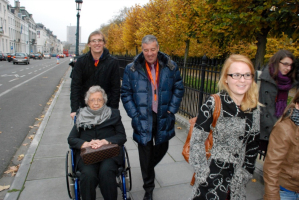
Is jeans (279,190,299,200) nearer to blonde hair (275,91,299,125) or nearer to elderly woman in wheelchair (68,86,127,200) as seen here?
blonde hair (275,91,299,125)

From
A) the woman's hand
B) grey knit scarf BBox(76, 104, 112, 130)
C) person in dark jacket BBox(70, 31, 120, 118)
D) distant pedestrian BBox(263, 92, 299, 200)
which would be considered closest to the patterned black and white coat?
distant pedestrian BBox(263, 92, 299, 200)

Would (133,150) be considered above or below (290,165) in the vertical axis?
below

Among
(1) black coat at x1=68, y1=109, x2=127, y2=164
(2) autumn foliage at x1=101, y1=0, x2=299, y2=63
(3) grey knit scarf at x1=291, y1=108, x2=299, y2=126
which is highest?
(2) autumn foliage at x1=101, y1=0, x2=299, y2=63

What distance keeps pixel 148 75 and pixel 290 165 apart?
1.69 meters

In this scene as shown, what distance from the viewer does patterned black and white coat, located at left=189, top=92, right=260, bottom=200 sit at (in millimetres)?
1724

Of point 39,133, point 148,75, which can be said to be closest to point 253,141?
point 148,75

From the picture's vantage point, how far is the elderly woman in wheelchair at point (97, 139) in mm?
2525

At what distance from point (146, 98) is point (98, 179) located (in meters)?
1.05

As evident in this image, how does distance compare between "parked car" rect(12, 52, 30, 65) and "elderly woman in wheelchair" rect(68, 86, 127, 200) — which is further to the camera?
"parked car" rect(12, 52, 30, 65)

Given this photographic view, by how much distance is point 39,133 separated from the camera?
5488 mm

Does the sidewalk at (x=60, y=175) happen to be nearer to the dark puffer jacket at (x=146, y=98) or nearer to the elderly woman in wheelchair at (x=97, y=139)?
the elderly woman in wheelchair at (x=97, y=139)

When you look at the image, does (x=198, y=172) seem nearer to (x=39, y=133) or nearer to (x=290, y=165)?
(x=290, y=165)

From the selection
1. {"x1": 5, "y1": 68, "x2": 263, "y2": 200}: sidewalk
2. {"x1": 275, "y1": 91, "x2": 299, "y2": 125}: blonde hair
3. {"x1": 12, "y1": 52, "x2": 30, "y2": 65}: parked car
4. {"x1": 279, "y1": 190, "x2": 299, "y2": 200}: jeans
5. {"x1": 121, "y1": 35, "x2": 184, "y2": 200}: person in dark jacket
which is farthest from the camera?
{"x1": 12, "y1": 52, "x2": 30, "y2": 65}: parked car

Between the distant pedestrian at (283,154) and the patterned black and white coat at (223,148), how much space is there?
0.15m
